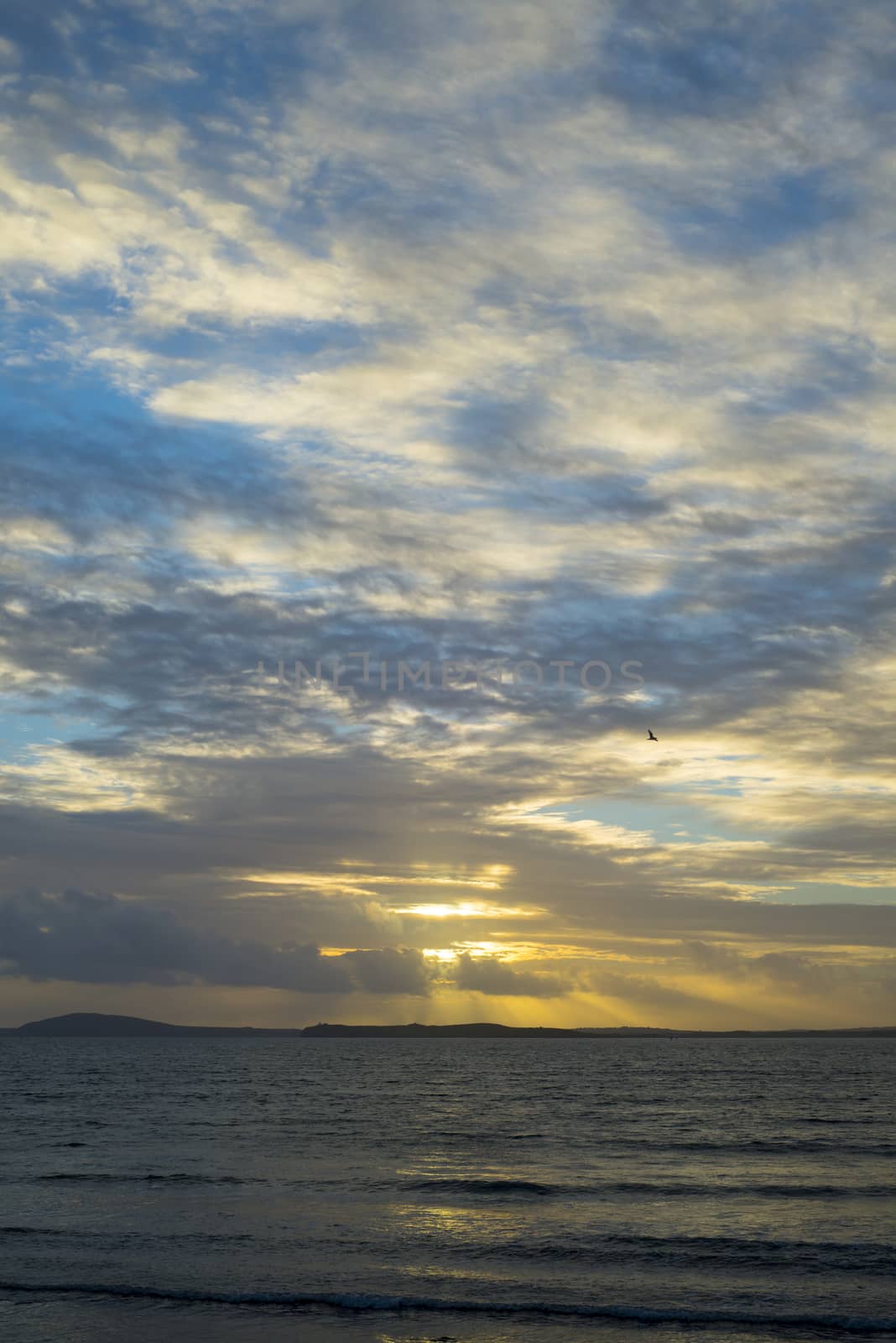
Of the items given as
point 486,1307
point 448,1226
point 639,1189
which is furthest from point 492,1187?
point 486,1307

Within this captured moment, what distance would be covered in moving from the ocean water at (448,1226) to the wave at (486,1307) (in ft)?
0.33

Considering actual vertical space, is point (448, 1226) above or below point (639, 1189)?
above

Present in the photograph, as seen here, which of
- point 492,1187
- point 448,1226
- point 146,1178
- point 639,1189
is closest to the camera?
point 448,1226

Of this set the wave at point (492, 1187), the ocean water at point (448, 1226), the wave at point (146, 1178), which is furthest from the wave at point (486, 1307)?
the wave at point (146, 1178)

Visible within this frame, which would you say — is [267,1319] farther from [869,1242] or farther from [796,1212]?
[796,1212]

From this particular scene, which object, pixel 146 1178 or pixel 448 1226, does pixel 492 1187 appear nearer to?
pixel 448 1226

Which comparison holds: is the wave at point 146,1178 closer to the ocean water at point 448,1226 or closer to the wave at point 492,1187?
the ocean water at point 448,1226

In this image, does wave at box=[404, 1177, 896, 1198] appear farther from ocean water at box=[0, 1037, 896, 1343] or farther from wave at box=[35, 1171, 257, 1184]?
wave at box=[35, 1171, 257, 1184]

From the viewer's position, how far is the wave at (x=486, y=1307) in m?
26.6

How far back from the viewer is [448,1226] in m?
38.5

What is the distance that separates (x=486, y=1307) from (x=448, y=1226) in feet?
36.7

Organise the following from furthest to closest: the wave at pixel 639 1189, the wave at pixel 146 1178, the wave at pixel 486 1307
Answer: the wave at pixel 146 1178 → the wave at pixel 639 1189 → the wave at pixel 486 1307

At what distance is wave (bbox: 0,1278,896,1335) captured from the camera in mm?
26578

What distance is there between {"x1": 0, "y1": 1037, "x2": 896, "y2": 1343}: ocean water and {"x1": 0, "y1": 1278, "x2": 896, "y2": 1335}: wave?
0.10 m
